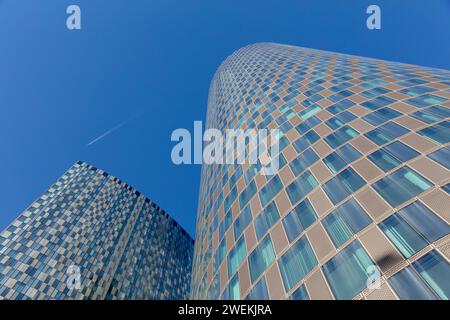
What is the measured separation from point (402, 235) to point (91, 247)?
87744 mm

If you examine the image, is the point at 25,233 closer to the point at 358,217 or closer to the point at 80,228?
the point at 80,228

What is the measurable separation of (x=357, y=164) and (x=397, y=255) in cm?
890

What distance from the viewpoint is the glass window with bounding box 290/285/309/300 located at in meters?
14.8

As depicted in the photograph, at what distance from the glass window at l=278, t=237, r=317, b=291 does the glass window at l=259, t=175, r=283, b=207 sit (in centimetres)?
721

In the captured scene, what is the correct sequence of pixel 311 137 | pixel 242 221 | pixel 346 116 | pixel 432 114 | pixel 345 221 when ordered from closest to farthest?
pixel 345 221 → pixel 432 114 → pixel 242 221 → pixel 346 116 → pixel 311 137

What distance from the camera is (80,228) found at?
275 feet

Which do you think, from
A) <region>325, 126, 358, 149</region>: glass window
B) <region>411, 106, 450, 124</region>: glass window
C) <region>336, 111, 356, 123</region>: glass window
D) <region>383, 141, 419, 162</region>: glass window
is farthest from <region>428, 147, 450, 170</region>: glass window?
<region>336, 111, 356, 123</region>: glass window

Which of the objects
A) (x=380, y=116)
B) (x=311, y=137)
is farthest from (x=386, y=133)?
(x=311, y=137)

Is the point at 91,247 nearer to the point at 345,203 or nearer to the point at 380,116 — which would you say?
the point at 345,203

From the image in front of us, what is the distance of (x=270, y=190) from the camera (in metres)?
26.0

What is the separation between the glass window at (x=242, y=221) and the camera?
83.0 feet

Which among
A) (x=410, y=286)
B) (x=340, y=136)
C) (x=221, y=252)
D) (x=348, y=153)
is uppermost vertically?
(x=340, y=136)
